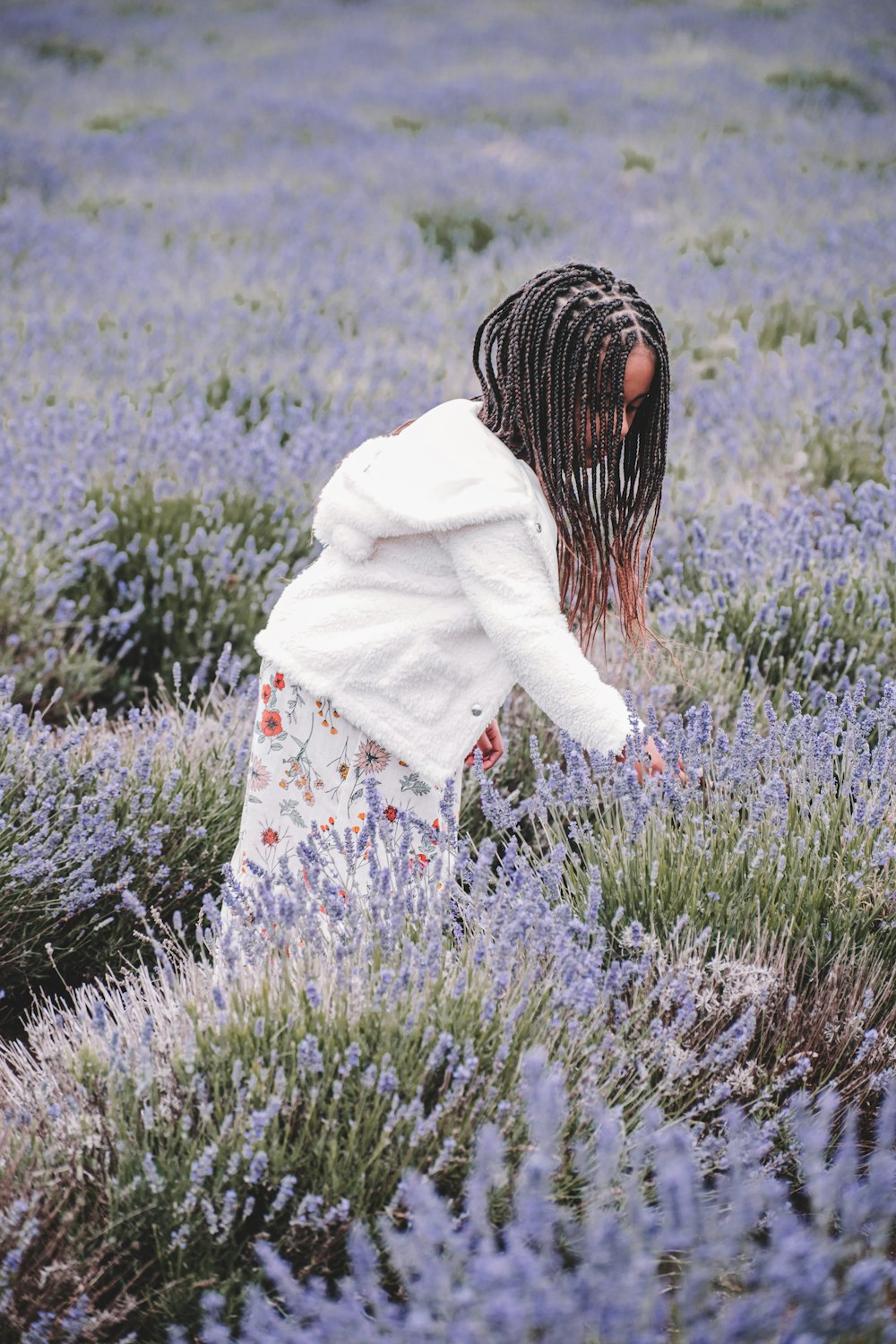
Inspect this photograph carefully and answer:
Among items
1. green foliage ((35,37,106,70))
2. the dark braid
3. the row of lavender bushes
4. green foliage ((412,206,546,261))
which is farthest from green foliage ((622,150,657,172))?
the row of lavender bushes

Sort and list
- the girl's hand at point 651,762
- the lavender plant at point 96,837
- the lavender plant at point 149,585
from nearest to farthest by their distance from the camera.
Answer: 1. the girl's hand at point 651,762
2. the lavender plant at point 96,837
3. the lavender plant at point 149,585

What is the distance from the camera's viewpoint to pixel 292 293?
19.2 ft

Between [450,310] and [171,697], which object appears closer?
[171,697]

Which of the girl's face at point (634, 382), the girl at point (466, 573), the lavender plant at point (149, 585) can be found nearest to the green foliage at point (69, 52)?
the lavender plant at point (149, 585)

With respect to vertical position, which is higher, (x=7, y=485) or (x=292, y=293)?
(x=292, y=293)

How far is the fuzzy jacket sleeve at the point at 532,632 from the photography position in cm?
156

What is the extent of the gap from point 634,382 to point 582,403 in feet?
0.29

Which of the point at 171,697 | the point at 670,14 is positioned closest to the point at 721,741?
the point at 171,697

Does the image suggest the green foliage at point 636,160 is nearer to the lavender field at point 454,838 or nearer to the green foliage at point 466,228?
the lavender field at point 454,838

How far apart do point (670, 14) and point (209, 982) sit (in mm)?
8243

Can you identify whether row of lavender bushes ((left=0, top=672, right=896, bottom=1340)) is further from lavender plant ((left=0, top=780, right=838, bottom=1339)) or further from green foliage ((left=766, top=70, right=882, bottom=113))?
green foliage ((left=766, top=70, right=882, bottom=113))

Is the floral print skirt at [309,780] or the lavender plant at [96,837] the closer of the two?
the floral print skirt at [309,780]

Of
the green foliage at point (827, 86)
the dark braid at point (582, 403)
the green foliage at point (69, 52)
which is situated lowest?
the dark braid at point (582, 403)

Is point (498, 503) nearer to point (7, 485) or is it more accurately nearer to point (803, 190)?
point (7, 485)
